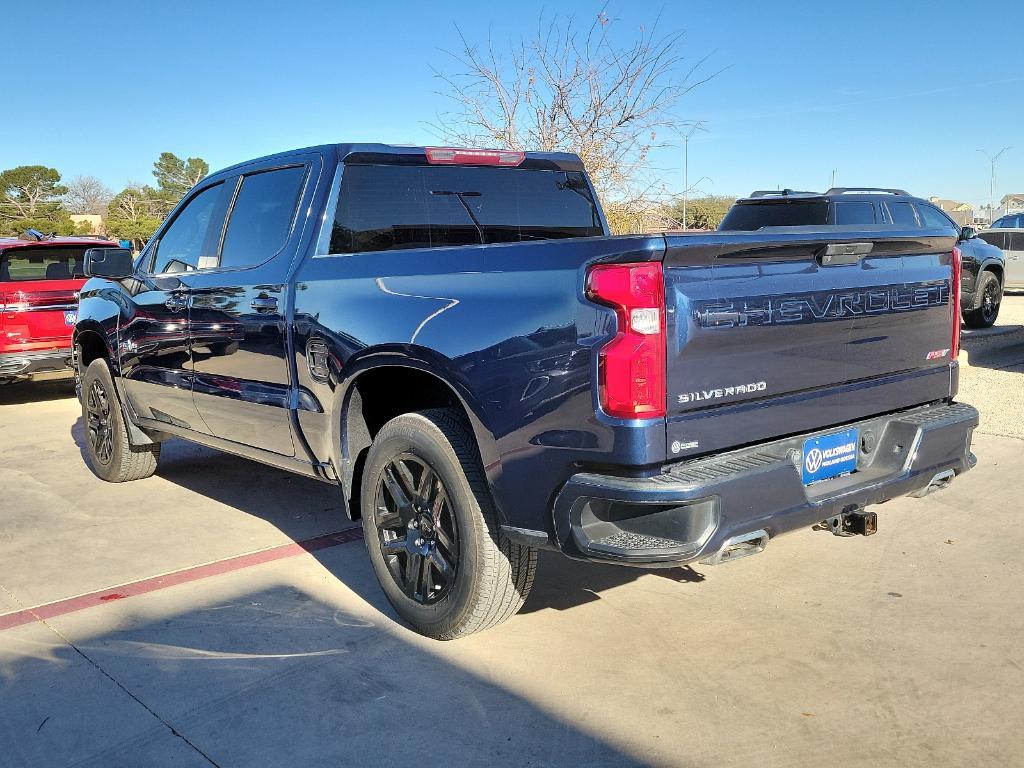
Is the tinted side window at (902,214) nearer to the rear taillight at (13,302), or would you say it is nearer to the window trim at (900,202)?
the window trim at (900,202)

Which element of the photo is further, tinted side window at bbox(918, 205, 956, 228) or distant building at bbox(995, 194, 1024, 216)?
distant building at bbox(995, 194, 1024, 216)

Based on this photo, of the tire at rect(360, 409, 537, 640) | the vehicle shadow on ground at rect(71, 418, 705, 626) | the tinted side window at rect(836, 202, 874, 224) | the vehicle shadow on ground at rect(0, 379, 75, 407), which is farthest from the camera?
the tinted side window at rect(836, 202, 874, 224)

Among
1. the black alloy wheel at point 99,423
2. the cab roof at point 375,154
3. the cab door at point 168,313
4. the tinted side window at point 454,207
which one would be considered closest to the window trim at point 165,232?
the cab door at point 168,313

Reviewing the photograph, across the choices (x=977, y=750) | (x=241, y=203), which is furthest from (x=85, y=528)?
(x=977, y=750)

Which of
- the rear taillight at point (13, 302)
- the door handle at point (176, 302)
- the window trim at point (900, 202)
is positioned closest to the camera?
the door handle at point (176, 302)

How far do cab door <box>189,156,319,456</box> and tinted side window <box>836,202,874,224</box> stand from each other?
7.58 meters

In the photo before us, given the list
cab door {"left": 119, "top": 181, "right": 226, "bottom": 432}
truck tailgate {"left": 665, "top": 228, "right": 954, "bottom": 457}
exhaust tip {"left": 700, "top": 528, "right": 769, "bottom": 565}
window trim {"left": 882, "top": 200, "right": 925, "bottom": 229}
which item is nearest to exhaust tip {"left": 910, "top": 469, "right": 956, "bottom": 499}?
truck tailgate {"left": 665, "top": 228, "right": 954, "bottom": 457}

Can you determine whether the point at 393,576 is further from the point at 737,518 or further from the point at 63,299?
the point at 63,299

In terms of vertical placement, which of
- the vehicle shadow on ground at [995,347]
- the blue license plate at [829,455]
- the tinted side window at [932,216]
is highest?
the tinted side window at [932,216]

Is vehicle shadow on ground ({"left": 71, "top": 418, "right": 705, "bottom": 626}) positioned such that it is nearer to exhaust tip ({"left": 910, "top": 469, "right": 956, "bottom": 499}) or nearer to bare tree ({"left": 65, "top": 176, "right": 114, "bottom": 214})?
exhaust tip ({"left": 910, "top": 469, "right": 956, "bottom": 499})

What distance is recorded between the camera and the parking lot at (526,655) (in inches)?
120

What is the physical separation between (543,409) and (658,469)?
42 centimetres

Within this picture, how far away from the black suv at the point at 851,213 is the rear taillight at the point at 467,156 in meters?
5.15

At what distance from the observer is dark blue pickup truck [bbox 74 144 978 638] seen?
3002mm
